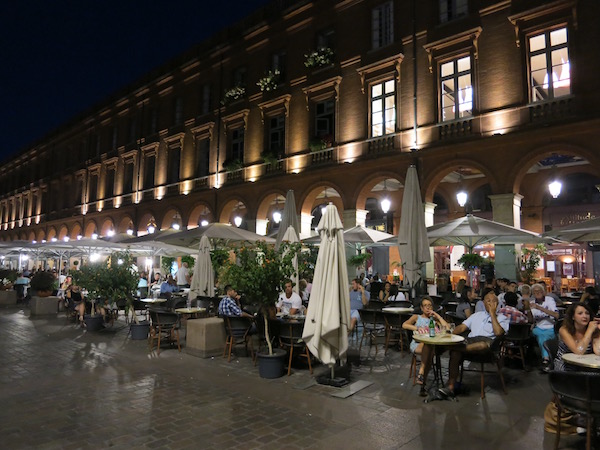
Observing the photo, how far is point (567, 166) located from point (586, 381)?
49.0ft

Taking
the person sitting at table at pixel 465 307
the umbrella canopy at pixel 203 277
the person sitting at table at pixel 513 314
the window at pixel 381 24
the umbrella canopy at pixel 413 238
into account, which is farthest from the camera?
the window at pixel 381 24

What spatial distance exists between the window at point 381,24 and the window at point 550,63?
17.4 ft

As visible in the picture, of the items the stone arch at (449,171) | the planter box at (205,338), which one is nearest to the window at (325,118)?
the stone arch at (449,171)

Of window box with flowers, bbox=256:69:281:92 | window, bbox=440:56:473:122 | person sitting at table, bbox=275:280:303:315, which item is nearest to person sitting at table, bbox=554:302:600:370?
person sitting at table, bbox=275:280:303:315

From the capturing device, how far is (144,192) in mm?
25969

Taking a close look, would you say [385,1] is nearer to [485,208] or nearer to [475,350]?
[485,208]

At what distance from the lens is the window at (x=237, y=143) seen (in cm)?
2138

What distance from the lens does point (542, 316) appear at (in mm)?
7523

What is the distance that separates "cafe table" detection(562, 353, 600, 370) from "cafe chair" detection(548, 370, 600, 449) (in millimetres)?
521

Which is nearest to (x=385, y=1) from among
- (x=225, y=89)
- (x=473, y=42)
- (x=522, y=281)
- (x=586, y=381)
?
(x=473, y=42)

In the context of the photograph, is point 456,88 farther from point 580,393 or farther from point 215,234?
point 580,393

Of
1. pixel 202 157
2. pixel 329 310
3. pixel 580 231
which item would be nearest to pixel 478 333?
pixel 329 310

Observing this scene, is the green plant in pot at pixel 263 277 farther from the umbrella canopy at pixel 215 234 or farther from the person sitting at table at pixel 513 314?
the umbrella canopy at pixel 215 234

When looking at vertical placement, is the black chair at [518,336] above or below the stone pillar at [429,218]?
below
